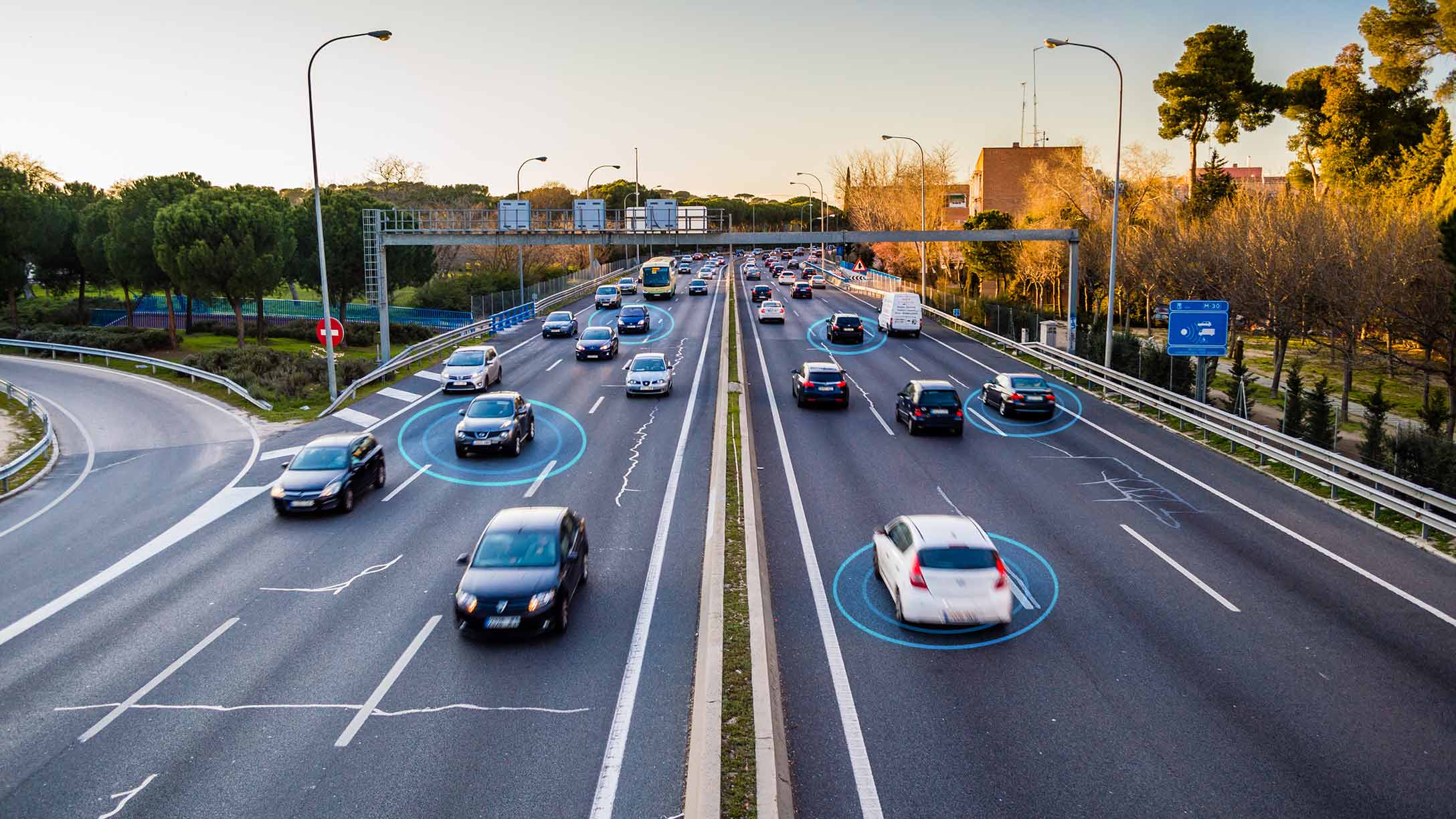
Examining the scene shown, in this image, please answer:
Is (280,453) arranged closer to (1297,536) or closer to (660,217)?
(1297,536)

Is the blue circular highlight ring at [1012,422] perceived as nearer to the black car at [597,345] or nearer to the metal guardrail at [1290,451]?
the metal guardrail at [1290,451]

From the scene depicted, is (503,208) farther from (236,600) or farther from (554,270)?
(554,270)

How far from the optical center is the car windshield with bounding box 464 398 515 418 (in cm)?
2494

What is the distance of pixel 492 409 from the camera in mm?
25109

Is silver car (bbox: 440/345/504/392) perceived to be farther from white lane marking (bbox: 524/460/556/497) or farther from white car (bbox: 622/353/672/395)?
white lane marking (bbox: 524/460/556/497)

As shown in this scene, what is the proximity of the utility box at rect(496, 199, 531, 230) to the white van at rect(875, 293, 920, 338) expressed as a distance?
18.9m

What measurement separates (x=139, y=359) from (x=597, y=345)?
19025mm

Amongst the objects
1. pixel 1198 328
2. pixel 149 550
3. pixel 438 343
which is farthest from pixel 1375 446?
pixel 438 343

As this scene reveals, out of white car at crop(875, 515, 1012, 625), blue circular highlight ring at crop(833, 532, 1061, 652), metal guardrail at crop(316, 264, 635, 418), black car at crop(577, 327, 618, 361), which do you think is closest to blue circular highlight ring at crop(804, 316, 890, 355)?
black car at crop(577, 327, 618, 361)

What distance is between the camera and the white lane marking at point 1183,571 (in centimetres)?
1420

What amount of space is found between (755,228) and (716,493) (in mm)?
162575

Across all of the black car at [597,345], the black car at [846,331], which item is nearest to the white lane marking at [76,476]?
the black car at [597,345]

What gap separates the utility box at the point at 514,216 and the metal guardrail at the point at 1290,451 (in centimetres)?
→ 2618

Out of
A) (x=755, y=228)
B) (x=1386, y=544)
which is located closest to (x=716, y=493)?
(x=1386, y=544)
